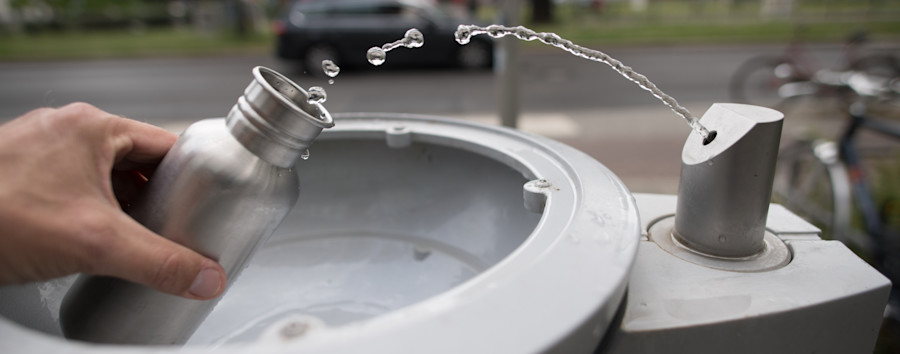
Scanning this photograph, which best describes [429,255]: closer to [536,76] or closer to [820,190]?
[820,190]

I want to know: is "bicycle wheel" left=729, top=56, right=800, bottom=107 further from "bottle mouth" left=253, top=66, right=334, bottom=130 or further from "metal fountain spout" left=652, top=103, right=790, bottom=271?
"bottle mouth" left=253, top=66, right=334, bottom=130

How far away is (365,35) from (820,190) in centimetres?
822

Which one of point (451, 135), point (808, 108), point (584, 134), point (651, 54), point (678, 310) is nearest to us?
point (678, 310)

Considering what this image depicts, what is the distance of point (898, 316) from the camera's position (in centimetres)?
226

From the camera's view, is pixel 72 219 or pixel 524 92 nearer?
pixel 72 219

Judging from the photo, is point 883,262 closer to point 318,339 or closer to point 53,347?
point 318,339

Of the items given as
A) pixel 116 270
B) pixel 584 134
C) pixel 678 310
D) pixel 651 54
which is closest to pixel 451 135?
pixel 678 310

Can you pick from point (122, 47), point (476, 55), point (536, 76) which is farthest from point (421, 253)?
point (122, 47)

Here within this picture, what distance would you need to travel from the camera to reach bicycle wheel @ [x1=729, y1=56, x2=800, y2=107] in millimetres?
7352

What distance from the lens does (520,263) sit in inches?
29.9

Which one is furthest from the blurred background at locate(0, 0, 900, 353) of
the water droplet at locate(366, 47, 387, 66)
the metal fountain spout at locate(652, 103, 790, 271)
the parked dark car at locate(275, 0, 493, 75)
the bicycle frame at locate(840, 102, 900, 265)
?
the metal fountain spout at locate(652, 103, 790, 271)

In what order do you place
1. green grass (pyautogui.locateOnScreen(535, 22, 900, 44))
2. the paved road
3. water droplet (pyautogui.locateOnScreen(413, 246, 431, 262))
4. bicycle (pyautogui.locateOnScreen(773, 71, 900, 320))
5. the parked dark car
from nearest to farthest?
water droplet (pyautogui.locateOnScreen(413, 246, 431, 262)) → bicycle (pyautogui.locateOnScreen(773, 71, 900, 320)) → the paved road → the parked dark car → green grass (pyautogui.locateOnScreen(535, 22, 900, 44))

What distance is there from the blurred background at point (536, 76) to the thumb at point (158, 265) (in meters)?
0.41

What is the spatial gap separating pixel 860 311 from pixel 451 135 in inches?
37.1
